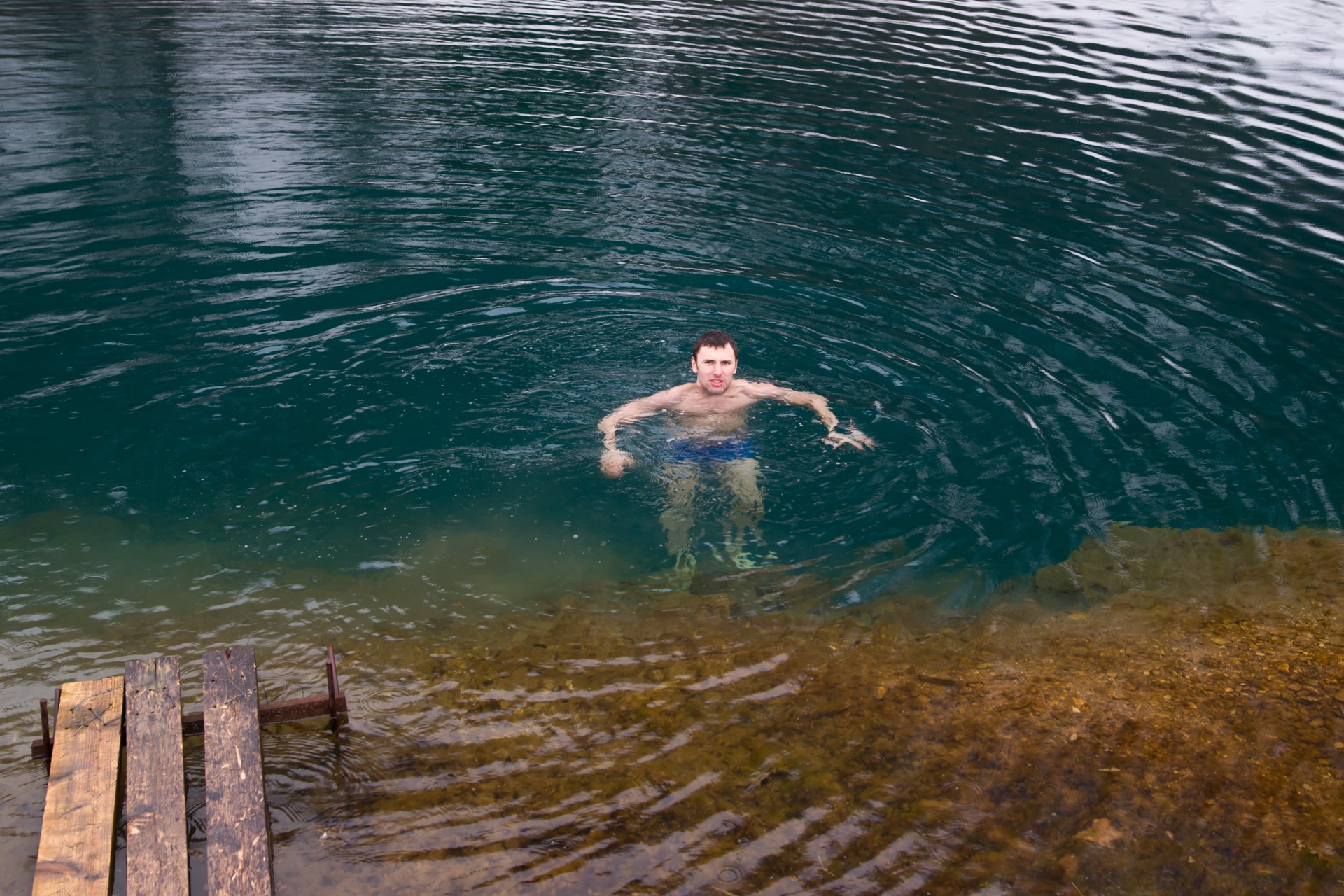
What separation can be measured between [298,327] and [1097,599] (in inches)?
301

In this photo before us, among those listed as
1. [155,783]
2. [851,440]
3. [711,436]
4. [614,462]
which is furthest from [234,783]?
[851,440]

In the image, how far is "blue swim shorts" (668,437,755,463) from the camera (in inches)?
319

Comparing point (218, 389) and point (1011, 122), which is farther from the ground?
point (1011, 122)

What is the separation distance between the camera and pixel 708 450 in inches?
321

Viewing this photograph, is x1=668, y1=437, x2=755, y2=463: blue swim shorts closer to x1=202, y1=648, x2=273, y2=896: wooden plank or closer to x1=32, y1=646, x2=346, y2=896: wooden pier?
x1=32, y1=646, x2=346, y2=896: wooden pier

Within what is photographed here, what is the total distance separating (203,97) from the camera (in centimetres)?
1727

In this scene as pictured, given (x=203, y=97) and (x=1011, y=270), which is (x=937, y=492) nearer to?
(x=1011, y=270)

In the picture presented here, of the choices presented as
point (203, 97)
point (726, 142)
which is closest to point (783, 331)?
point (726, 142)

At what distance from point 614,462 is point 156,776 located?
403 centimetres

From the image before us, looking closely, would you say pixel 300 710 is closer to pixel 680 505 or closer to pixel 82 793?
pixel 82 793

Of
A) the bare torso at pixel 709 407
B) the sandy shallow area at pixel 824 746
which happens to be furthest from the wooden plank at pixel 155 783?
the bare torso at pixel 709 407

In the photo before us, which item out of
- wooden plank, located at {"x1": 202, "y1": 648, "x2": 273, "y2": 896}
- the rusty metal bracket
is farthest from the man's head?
wooden plank, located at {"x1": 202, "y1": 648, "x2": 273, "y2": 896}

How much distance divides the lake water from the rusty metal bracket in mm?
153

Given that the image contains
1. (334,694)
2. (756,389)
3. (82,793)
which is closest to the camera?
(82,793)
